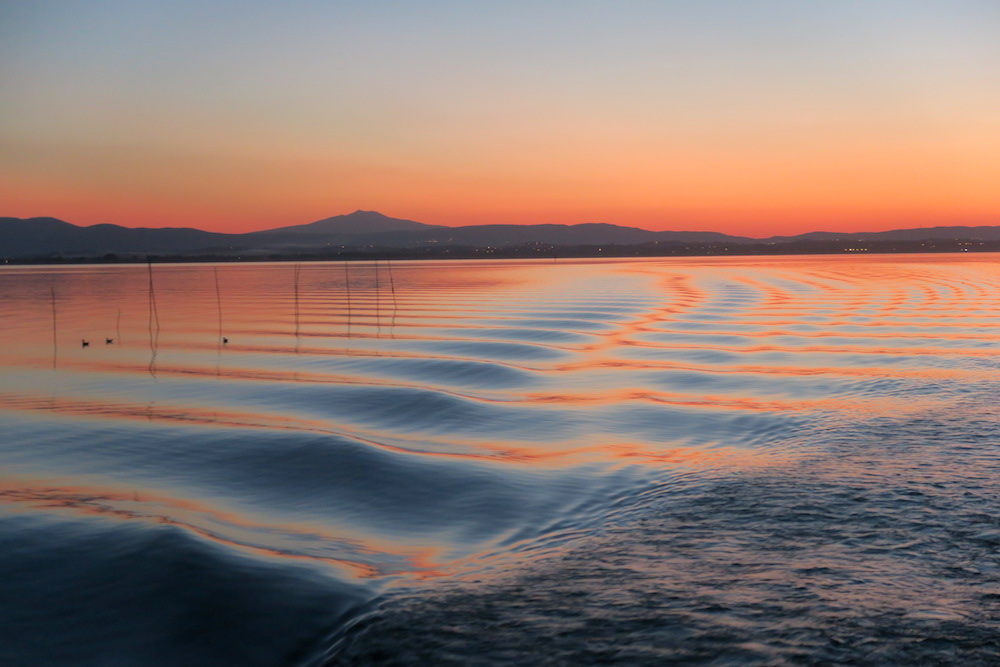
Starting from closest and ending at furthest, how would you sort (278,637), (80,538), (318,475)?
(278,637), (80,538), (318,475)

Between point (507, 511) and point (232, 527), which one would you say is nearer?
point (232, 527)

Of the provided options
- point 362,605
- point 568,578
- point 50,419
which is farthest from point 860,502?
point 50,419

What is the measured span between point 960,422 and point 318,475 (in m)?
9.40

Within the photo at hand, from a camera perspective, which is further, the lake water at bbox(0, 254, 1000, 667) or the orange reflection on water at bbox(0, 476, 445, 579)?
the orange reflection on water at bbox(0, 476, 445, 579)

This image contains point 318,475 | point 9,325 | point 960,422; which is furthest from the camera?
point 9,325

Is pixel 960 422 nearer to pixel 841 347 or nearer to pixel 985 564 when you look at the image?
pixel 985 564

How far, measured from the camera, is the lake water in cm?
583

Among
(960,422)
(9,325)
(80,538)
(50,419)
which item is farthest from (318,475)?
(9,325)

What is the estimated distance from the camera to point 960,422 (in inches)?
468

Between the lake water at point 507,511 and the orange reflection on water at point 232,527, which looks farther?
the orange reflection on water at point 232,527

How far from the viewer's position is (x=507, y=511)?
345 inches

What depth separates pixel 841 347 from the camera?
21.9 meters

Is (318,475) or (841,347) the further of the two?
(841,347)

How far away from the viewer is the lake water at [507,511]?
229 inches
